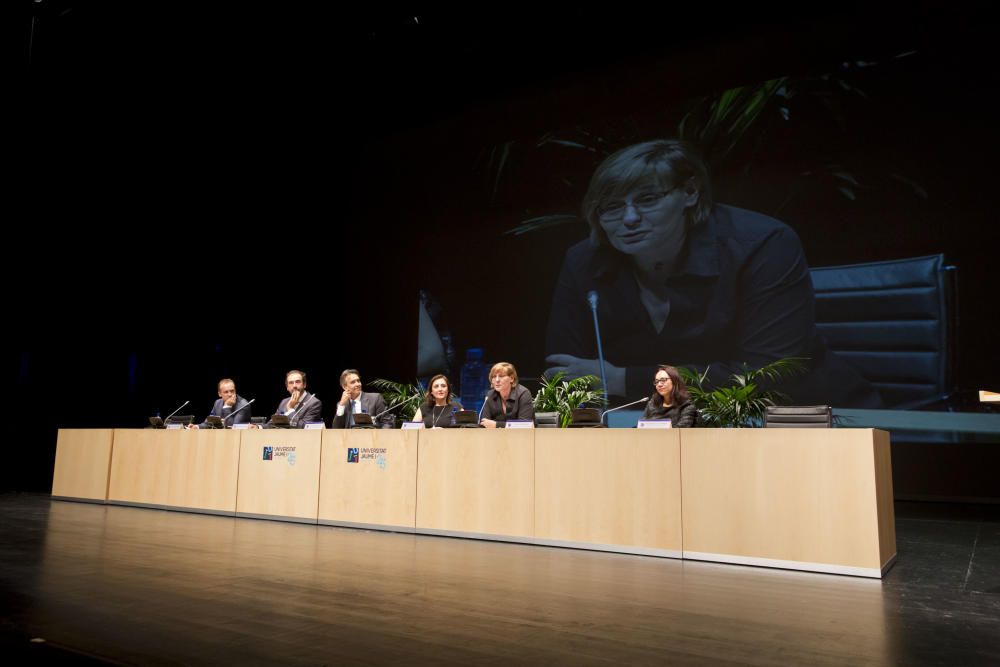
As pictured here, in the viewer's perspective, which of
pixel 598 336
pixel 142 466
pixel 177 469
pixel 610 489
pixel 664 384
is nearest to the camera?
pixel 610 489

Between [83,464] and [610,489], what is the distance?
17.6 feet

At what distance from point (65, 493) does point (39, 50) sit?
4176mm

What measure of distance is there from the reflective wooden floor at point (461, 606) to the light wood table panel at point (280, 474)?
0.98m

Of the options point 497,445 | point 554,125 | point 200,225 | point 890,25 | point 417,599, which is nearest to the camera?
point 417,599

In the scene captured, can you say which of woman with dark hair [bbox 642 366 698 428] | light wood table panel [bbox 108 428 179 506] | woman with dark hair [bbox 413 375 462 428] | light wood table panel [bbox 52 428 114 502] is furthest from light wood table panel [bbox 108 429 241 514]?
woman with dark hair [bbox 642 366 698 428]

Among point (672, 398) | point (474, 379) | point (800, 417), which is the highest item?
point (474, 379)

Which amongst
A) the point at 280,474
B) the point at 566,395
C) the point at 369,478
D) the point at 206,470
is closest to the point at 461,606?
the point at 369,478

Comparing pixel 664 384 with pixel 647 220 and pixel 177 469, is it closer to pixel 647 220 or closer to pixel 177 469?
pixel 647 220

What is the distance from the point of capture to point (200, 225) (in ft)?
28.0

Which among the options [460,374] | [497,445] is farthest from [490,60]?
[497,445]

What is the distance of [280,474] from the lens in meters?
5.20

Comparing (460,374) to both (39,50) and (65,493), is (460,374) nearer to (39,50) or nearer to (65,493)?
(65,493)

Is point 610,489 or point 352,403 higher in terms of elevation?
point 352,403

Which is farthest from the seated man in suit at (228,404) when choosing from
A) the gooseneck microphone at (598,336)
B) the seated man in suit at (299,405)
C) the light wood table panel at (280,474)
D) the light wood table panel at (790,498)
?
the light wood table panel at (790,498)
